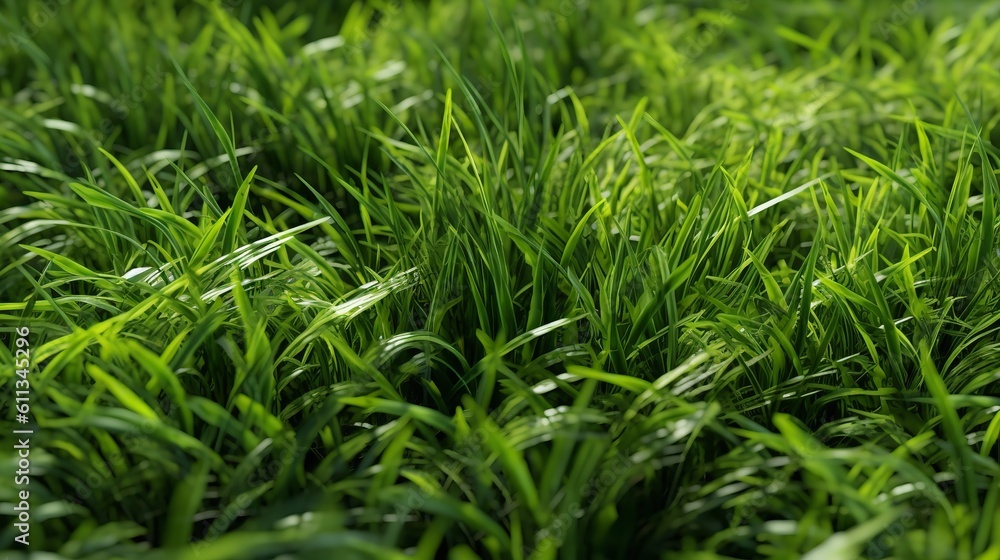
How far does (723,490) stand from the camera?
144 centimetres

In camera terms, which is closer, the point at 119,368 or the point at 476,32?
the point at 119,368

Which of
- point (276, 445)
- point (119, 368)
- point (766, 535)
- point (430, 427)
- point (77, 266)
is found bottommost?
point (766, 535)

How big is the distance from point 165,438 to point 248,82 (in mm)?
1779

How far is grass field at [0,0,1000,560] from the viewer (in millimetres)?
1379

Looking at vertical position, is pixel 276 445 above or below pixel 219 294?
below

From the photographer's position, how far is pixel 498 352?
59.0 inches

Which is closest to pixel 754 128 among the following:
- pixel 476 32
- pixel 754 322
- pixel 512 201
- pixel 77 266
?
pixel 512 201

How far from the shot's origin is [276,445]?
4.75ft

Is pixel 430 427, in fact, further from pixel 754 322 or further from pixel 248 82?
pixel 248 82

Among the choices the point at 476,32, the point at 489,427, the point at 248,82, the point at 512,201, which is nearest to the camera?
the point at 489,427

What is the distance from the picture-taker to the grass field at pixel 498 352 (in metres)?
1.38

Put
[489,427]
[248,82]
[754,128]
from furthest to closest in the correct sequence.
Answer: [248,82] < [754,128] < [489,427]

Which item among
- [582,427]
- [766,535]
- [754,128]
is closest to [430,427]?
[582,427]

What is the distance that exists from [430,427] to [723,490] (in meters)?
0.51
